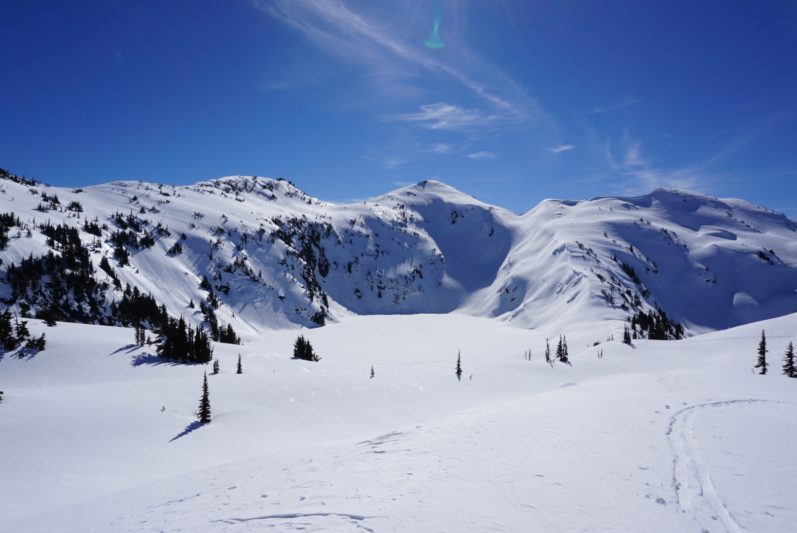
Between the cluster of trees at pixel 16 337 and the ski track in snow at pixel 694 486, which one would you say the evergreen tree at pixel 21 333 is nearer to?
the cluster of trees at pixel 16 337

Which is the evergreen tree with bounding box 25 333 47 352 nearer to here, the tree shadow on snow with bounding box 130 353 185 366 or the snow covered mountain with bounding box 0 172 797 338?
the tree shadow on snow with bounding box 130 353 185 366

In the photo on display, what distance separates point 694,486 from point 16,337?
46.8m

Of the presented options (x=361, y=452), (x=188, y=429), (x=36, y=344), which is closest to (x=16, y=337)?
(x=36, y=344)

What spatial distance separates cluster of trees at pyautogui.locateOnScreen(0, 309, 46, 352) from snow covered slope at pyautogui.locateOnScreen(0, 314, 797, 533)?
1.14 metres

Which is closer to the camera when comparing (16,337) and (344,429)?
(344,429)

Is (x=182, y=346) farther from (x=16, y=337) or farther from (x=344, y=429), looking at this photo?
(x=344, y=429)

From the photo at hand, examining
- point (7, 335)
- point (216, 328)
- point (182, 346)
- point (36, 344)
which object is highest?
point (7, 335)

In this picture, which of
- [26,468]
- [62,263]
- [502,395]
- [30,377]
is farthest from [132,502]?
[62,263]

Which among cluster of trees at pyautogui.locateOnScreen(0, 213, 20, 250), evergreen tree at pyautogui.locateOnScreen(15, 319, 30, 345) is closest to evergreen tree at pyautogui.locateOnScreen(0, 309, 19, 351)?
evergreen tree at pyautogui.locateOnScreen(15, 319, 30, 345)

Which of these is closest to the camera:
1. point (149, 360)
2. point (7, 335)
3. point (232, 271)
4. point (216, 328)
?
point (7, 335)

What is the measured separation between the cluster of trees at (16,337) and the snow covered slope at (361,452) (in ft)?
3.74

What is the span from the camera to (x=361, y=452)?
1648 centimetres

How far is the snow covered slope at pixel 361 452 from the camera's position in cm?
984

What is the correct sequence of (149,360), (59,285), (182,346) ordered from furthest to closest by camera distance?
1. (59,285)
2. (182,346)
3. (149,360)
